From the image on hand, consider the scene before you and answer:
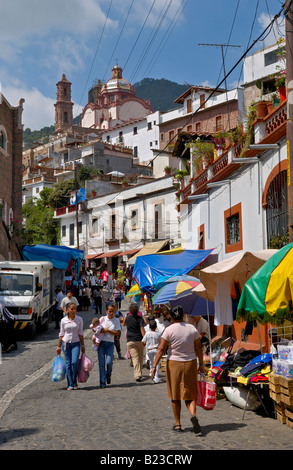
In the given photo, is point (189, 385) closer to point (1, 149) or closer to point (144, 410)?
point (144, 410)

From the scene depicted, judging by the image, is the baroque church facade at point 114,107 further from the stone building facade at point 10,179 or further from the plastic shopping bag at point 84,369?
the plastic shopping bag at point 84,369

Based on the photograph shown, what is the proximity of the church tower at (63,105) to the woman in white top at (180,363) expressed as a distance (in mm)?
134376

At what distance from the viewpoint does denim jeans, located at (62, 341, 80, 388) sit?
11266mm

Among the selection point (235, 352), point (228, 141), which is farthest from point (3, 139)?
point (235, 352)

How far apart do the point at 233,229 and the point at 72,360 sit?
9.12 meters

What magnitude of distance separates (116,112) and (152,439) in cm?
10016

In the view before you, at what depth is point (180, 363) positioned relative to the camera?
311 inches

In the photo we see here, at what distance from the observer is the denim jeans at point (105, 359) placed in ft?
38.5

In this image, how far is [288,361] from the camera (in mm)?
8273

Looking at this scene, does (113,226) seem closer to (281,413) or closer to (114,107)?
(281,413)

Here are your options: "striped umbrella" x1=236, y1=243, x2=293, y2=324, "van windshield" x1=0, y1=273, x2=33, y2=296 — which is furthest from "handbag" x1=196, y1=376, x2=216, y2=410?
"van windshield" x1=0, y1=273, x2=33, y2=296

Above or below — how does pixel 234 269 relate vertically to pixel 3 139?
below

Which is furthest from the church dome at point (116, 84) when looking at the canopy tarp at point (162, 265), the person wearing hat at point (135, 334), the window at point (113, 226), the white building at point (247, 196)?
the person wearing hat at point (135, 334)

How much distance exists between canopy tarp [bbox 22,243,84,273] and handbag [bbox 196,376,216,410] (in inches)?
906
